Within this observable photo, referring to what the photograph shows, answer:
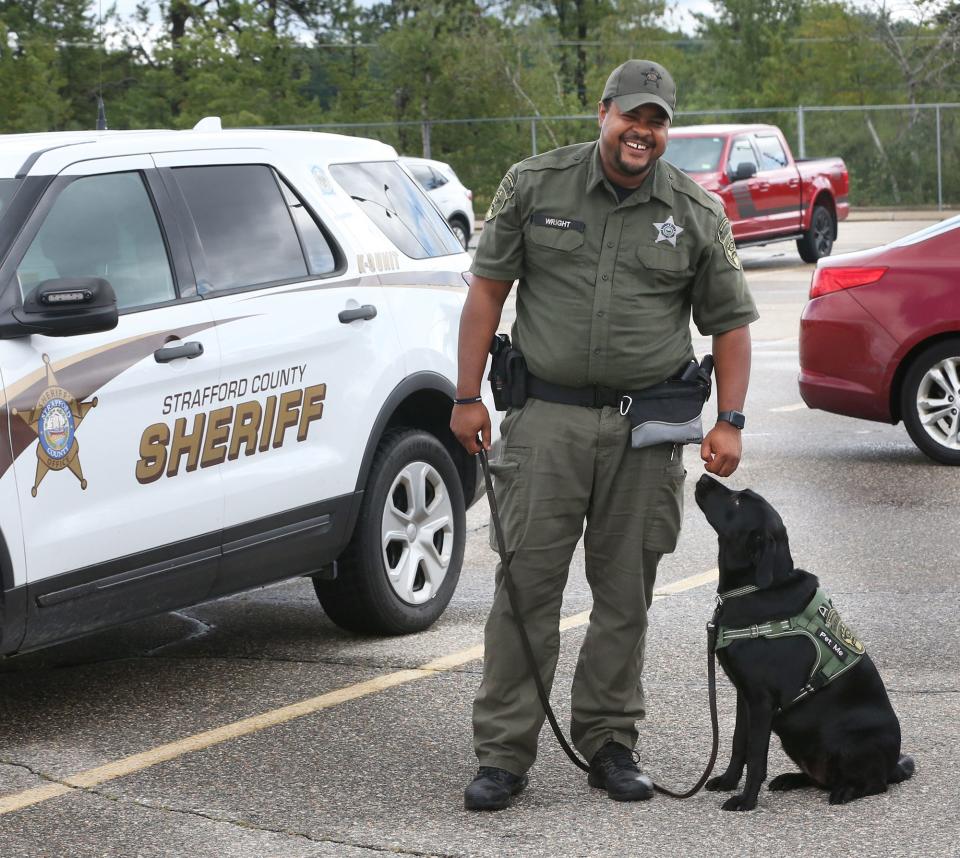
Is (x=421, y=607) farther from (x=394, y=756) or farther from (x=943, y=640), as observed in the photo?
(x=943, y=640)

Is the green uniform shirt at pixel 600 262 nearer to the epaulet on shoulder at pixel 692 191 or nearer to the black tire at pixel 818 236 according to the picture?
the epaulet on shoulder at pixel 692 191

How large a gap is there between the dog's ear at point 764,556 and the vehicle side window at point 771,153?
754 inches

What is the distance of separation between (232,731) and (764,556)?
182 cm

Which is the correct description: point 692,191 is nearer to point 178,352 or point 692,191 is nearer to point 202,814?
point 178,352

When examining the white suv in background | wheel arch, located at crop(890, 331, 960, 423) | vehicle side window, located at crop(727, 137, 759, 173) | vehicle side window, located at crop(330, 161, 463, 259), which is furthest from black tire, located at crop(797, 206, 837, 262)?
vehicle side window, located at crop(330, 161, 463, 259)

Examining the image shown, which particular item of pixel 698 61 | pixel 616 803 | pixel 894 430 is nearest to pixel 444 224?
pixel 616 803

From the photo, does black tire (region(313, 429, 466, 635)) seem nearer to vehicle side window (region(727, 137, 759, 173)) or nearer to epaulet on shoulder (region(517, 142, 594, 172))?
epaulet on shoulder (region(517, 142, 594, 172))

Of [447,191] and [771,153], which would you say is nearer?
[771,153]

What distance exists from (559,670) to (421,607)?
75cm

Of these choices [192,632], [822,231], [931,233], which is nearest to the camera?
[192,632]

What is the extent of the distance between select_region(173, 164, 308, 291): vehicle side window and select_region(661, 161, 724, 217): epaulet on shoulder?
→ 174 cm

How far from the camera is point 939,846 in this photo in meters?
4.14

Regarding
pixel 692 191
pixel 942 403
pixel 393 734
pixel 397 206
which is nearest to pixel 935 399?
pixel 942 403

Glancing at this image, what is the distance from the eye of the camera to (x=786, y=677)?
171 inches
